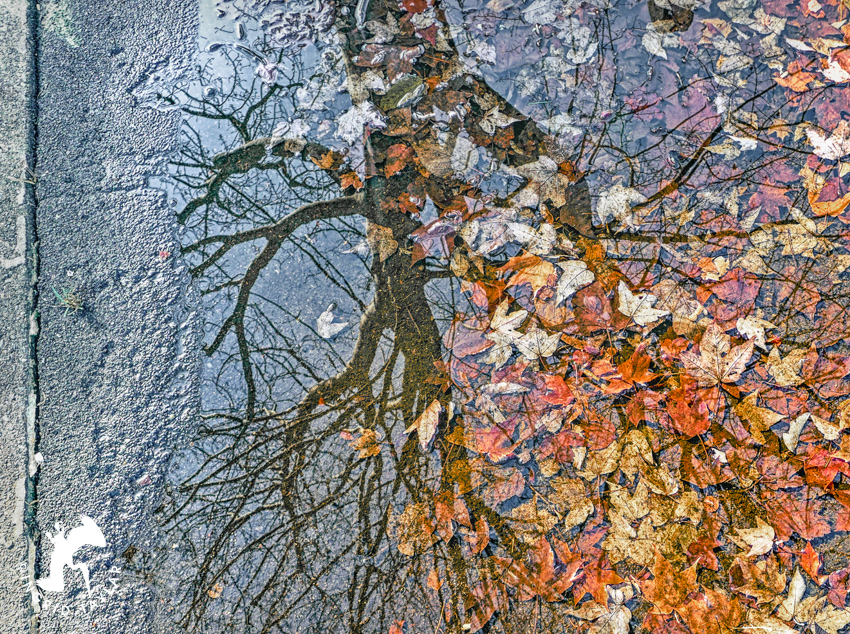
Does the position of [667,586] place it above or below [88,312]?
below

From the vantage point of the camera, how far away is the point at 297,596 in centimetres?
175

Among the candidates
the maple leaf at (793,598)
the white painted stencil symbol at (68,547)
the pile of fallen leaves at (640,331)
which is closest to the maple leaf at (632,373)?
the pile of fallen leaves at (640,331)

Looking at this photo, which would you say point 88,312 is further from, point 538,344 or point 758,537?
point 758,537

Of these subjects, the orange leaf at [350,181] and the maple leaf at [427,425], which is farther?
the orange leaf at [350,181]

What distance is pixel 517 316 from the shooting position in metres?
1.94

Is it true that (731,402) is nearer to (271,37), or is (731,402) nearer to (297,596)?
(297,596)

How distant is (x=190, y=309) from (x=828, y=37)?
312 centimetres

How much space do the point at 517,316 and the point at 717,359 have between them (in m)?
0.78

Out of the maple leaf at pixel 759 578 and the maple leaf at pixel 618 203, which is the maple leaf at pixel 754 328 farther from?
the maple leaf at pixel 759 578

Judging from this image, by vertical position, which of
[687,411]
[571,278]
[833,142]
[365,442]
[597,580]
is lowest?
[597,580]

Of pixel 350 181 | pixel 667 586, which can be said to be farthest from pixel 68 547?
pixel 667 586

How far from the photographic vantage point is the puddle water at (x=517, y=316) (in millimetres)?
1735

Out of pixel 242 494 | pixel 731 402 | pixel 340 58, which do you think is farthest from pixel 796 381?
pixel 340 58

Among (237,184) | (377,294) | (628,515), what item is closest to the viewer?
(628,515)
